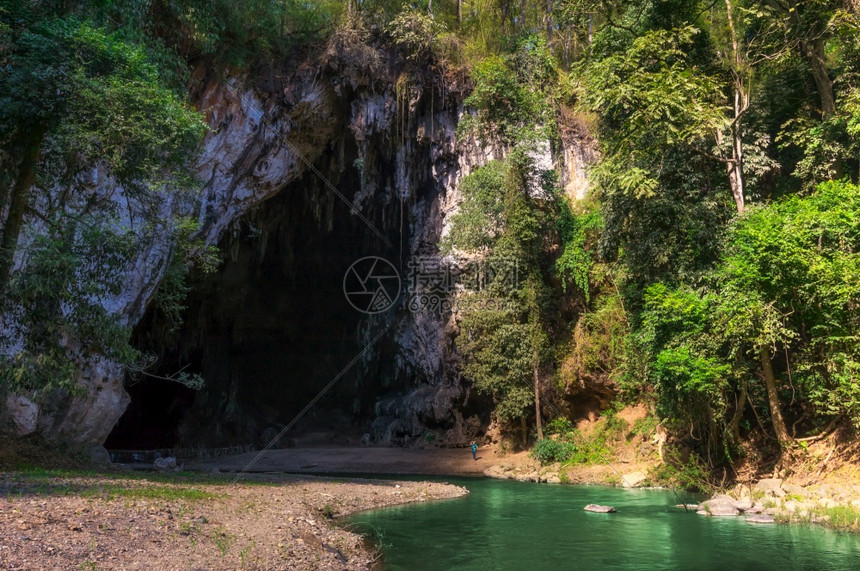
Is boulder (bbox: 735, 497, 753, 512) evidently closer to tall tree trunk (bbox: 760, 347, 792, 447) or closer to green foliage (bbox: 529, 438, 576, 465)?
tall tree trunk (bbox: 760, 347, 792, 447)

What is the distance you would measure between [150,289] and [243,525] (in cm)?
1498

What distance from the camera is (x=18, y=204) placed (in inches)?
499

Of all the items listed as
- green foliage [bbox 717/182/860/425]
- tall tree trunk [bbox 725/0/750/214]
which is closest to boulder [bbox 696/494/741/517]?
green foliage [bbox 717/182/860/425]

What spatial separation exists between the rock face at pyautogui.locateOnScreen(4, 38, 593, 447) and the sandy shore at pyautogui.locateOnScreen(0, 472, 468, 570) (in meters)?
10.1

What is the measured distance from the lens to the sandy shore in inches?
304

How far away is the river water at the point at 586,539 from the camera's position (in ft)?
35.0

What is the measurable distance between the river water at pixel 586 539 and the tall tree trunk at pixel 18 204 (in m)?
9.37

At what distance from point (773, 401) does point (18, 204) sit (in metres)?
20.2

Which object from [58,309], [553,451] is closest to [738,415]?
[553,451]

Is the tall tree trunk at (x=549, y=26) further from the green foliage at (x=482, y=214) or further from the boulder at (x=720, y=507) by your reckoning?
the boulder at (x=720, y=507)

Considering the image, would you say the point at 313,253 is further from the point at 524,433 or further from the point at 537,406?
the point at 537,406

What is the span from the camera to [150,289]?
23453mm

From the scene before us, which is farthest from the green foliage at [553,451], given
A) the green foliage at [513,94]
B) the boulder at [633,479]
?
the green foliage at [513,94]

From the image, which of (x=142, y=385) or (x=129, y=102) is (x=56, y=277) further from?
(x=142, y=385)
